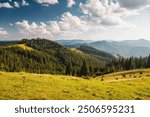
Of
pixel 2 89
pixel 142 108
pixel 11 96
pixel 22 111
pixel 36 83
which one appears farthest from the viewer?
pixel 36 83

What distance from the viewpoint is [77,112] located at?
58.9 feet

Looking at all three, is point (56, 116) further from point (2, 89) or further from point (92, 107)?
point (2, 89)

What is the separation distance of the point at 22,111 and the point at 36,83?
11.8m

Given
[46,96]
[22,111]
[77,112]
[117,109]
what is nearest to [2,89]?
[46,96]

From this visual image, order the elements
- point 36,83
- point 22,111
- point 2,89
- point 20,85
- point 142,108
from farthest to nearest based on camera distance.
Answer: point 36,83
point 20,85
point 2,89
point 142,108
point 22,111

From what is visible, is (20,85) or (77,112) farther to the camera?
(20,85)

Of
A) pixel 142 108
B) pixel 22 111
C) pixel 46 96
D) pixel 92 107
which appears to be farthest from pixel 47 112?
pixel 142 108

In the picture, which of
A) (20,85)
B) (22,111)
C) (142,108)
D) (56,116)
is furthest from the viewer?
(20,85)

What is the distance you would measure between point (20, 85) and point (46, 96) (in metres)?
5.80

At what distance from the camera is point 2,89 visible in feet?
80.1

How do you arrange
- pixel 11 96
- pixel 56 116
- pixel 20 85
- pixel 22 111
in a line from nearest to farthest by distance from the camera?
pixel 56 116
pixel 22 111
pixel 11 96
pixel 20 85

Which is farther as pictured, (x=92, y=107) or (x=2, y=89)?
(x=2, y=89)

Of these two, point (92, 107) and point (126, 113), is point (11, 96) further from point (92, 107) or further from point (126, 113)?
point (126, 113)

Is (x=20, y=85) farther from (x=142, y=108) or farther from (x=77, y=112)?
(x=142, y=108)
